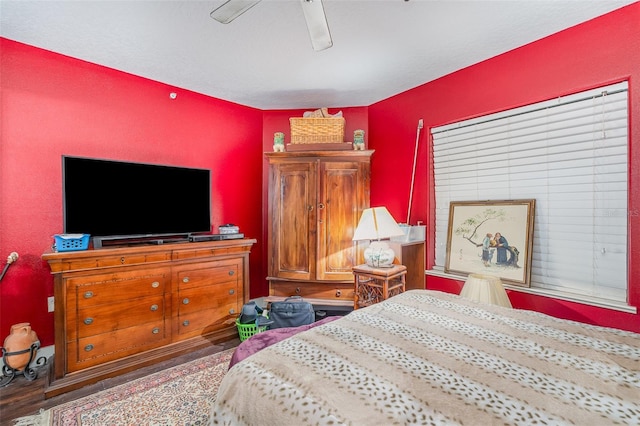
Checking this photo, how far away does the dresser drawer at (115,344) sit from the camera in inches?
80.6

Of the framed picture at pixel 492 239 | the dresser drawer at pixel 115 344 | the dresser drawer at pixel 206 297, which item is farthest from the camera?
the dresser drawer at pixel 206 297

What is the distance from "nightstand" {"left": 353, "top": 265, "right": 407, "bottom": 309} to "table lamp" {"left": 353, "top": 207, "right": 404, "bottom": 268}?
81 millimetres

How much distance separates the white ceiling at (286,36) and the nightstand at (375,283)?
183cm

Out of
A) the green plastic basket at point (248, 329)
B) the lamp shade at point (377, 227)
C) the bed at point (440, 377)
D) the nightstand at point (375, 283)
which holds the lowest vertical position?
the green plastic basket at point (248, 329)

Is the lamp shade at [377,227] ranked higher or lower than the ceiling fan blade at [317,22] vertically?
lower

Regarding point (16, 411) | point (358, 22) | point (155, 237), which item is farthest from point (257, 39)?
point (16, 411)

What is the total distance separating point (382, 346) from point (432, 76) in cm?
269

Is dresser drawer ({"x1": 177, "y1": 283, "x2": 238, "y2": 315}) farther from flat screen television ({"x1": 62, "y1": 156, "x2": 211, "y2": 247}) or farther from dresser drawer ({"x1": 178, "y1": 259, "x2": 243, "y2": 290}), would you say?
flat screen television ({"x1": 62, "y1": 156, "x2": 211, "y2": 247})

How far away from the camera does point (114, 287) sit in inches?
86.5

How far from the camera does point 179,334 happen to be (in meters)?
2.50

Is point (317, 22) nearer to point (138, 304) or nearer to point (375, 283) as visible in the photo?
point (375, 283)


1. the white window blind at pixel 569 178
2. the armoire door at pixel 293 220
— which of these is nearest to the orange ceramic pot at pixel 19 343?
the armoire door at pixel 293 220

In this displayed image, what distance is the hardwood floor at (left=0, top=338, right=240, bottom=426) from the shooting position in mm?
1808

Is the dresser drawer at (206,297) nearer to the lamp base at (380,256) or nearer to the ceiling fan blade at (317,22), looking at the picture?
the lamp base at (380,256)
